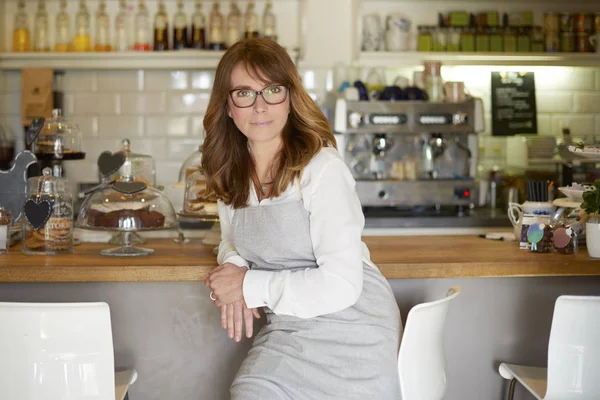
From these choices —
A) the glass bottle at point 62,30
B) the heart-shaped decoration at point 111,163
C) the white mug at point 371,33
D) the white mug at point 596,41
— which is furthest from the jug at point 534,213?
the glass bottle at point 62,30

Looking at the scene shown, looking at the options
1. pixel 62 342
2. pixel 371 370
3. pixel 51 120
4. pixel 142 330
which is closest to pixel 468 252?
pixel 371 370

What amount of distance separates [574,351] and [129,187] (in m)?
1.44

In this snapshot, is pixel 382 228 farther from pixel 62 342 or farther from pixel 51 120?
pixel 62 342

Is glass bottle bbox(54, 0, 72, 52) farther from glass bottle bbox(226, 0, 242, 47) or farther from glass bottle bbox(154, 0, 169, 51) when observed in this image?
glass bottle bbox(226, 0, 242, 47)

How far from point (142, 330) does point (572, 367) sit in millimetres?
1333

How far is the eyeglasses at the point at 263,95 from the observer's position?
209 cm

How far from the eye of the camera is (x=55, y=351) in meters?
2.05

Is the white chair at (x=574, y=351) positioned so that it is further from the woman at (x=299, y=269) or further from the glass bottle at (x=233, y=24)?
the glass bottle at (x=233, y=24)

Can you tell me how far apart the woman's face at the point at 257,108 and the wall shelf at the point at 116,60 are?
298 centimetres

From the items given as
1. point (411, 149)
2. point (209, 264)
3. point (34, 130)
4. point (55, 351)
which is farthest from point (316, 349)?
point (411, 149)

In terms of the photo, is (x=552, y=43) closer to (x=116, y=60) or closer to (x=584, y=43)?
(x=584, y=43)

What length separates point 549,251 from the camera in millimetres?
2783

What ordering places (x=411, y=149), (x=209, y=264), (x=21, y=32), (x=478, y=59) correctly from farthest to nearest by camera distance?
1. (x=21, y=32)
2. (x=478, y=59)
3. (x=411, y=149)
4. (x=209, y=264)

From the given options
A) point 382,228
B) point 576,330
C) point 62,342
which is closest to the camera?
point 62,342
